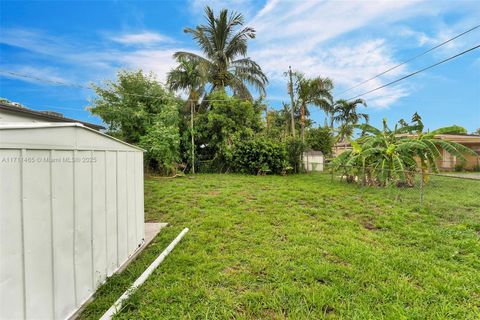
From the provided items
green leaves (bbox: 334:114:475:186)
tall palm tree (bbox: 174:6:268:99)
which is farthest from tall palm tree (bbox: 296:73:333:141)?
green leaves (bbox: 334:114:475:186)

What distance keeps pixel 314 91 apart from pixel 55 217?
1530cm

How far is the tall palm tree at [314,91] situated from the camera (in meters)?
14.5

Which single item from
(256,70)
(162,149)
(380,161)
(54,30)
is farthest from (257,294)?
(256,70)

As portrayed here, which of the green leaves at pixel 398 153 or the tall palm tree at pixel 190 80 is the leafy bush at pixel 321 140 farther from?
the tall palm tree at pixel 190 80

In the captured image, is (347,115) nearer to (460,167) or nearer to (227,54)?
(460,167)

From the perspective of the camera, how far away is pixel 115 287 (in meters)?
2.42

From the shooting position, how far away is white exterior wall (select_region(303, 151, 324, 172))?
47.8 feet

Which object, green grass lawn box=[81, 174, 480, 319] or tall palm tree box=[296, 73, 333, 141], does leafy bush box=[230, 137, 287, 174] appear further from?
green grass lawn box=[81, 174, 480, 319]

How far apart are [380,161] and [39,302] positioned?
9524mm

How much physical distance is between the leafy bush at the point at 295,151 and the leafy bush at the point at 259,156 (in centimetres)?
50

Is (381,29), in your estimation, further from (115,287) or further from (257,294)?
(115,287)

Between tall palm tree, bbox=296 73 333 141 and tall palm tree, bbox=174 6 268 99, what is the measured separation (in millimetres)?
2575

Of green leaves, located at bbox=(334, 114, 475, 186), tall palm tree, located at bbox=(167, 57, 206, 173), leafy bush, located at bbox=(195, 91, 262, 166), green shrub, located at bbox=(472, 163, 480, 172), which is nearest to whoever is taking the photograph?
green leaves, located at bbox=(334, 114, 475, 186)

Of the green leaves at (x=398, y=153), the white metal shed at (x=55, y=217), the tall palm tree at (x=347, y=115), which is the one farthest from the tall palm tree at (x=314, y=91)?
the white metal shed at (x=55, y=217)
